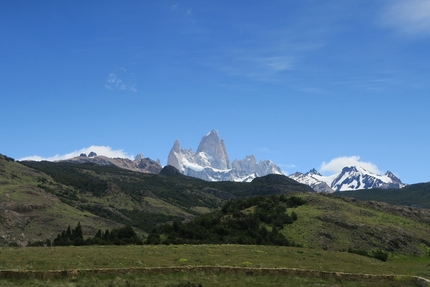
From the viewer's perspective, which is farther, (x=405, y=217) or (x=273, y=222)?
(x=405, y=217)

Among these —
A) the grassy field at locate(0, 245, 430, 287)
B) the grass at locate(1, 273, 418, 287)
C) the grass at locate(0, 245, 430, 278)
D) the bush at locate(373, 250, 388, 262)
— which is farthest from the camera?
the bush at locate(373, 250, 388, 262)

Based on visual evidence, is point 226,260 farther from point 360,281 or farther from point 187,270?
point 360,281

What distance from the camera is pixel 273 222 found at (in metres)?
96.0

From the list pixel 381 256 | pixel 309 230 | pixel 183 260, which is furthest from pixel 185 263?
pixel 309 230

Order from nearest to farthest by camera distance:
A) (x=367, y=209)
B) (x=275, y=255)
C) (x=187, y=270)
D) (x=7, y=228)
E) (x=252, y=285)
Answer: (x=252, y=285) → (x=187, y=270) → (x=275, y=255) → (x=367, y=209) → (x=7, y=228)

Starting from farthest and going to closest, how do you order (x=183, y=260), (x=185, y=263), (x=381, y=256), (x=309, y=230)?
(x=309, y=230)
(x=381, y=256)
(x=183, y=260)
(x=185, y=263)

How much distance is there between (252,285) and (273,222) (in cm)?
5954

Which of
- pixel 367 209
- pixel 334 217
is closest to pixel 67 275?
pixel 334 217

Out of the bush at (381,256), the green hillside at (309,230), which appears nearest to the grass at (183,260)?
the bush at (381,256)

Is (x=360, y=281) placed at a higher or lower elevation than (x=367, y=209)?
lower

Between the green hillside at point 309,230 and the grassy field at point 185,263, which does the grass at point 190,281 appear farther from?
the green hillside at point 309,230

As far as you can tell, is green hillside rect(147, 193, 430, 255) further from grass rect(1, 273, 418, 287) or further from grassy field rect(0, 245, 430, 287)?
grass rect(1, 273, 418, 287)

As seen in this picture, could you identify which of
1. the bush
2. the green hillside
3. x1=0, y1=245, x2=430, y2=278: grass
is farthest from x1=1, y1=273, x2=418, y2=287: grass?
the bush

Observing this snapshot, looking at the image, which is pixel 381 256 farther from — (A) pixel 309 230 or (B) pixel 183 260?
(B) pixel 183 260
